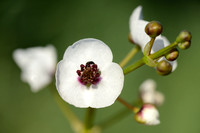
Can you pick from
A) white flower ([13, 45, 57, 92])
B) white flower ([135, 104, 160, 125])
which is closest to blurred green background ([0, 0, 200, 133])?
white flower ([13, 45, 57, 92])

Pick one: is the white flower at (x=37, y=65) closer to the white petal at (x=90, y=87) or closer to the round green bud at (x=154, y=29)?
the white petal at (x=90, y=87)

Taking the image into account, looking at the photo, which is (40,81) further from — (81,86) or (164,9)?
(164,9)

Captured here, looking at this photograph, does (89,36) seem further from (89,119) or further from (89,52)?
(89,52)

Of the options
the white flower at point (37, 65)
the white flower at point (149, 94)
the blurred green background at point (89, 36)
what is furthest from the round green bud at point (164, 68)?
the blurred green background at point (89, 36)

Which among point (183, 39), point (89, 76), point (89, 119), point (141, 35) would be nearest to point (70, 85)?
point (89, 76)

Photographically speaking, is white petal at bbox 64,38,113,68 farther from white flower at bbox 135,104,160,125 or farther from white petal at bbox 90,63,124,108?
white flower at bbox 135,104,160,125

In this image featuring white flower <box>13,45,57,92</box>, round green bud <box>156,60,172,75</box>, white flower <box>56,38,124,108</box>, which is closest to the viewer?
round green bud <box>156,60,172,75</box>

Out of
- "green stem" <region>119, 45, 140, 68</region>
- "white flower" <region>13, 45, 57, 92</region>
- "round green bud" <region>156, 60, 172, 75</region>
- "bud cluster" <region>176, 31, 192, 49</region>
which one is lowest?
"white flower" <region>13, 45, 57, 92</region>
